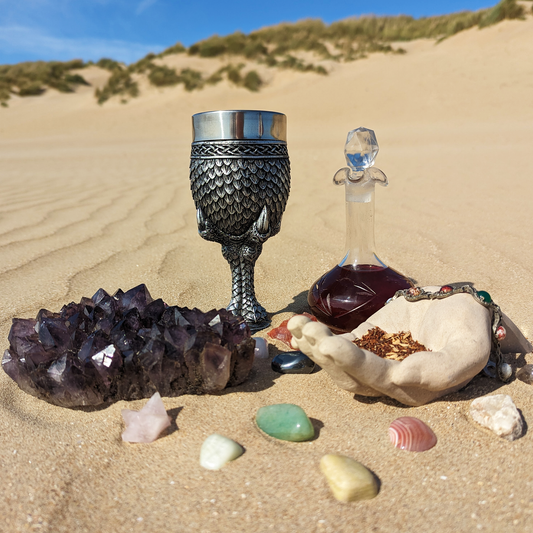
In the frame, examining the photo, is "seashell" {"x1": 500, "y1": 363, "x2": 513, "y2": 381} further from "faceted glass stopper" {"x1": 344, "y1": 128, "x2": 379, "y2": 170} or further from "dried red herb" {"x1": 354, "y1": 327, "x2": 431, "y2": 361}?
"faceted glass stopper" {"x1": 344, "y1": 128, "x2": 379, "y2": 170}

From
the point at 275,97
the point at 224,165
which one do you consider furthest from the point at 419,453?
the point at 275,97

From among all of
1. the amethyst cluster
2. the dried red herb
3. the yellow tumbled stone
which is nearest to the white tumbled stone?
the amethyst cluster

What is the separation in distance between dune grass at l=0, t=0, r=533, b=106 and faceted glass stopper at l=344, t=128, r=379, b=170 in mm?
12449

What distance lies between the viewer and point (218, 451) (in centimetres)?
109

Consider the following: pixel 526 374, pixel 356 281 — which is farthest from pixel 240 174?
pixel 526 374

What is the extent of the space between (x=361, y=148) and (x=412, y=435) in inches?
37.4

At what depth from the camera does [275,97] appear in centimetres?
1254

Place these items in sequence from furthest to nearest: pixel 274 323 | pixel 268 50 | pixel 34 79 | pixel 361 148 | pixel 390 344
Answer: pixel 34 79 → pixel 268 50 → pixel 274 323 → pixel 361 148 → pixel 390 344

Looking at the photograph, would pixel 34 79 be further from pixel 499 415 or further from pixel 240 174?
pixel 499 415

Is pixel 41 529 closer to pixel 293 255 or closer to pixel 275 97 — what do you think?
pixel 293 255

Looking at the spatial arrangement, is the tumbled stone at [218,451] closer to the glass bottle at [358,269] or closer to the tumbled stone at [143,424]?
the tumbled stone at [143,424]

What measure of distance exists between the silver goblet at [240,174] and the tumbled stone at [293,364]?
42 centimetres

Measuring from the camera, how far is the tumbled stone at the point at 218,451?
107 centimetres

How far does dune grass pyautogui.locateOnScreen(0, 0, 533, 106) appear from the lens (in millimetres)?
14242
